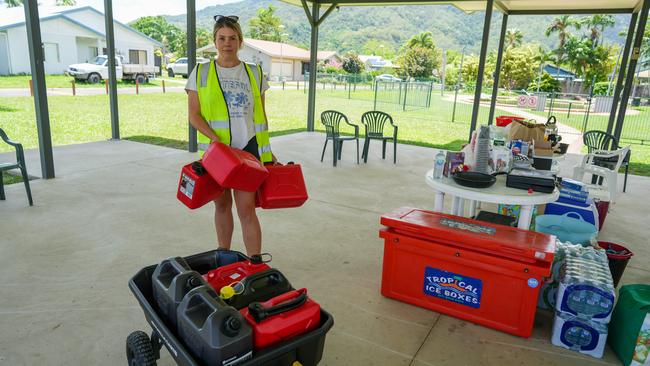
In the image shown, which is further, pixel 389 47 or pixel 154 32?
pixel 389 47

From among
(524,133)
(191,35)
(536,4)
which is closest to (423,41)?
(536,4)

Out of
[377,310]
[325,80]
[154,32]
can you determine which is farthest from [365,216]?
[154,32]

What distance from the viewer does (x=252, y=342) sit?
1.35 metres

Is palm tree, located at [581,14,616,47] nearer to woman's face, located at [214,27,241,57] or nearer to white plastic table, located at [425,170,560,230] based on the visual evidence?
white plastic table, located at [425,170,560,230]

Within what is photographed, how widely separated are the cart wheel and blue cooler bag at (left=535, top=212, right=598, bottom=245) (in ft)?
8.18

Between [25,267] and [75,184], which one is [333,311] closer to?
[25,267]

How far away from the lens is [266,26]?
177 feet

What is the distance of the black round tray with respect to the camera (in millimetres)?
2484

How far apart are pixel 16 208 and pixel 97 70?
58.6ft

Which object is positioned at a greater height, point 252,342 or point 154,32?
point 154,32

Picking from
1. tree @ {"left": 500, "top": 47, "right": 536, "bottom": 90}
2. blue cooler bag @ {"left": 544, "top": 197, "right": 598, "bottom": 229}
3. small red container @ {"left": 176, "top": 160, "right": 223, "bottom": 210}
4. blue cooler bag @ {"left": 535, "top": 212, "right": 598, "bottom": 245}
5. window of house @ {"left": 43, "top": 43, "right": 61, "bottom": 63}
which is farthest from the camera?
tree @ {"left": 500, "top": 47, "right": 536, "bottom": 90}

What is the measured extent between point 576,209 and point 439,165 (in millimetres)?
1452

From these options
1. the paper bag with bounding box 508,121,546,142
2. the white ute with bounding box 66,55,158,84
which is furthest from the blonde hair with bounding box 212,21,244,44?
the white ute with bounding box 66,55,158,84

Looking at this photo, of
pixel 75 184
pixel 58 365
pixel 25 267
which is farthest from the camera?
pixel 75 184
